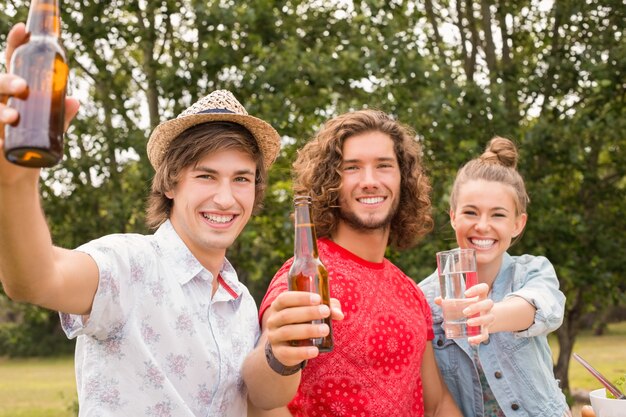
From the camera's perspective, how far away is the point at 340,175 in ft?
11.6

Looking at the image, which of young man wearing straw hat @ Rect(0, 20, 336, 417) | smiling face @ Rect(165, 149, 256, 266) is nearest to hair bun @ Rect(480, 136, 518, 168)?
young man wearing straw hat @ Rect(0, 20, 336, 417)

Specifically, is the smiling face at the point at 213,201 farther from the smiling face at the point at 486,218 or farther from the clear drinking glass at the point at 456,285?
the smiling face at the point at 486,218

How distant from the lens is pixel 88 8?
26.8 ft

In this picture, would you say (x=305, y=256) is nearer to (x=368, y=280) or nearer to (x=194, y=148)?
(x=194, y=148)

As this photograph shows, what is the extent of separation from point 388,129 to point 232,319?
1355 millimetres

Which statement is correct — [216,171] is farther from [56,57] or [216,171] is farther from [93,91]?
[93,91]

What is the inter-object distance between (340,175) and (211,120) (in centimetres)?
82

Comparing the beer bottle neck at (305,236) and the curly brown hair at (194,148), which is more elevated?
the curly brown hair at (194,148)

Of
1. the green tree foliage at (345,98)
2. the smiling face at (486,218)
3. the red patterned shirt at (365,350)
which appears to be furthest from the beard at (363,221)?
the green tree foliage at (345,98)

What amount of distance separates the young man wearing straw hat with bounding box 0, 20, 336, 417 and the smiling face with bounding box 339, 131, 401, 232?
469mm

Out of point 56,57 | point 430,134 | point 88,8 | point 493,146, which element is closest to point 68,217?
point 88,8

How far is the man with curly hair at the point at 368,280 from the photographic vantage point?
3.18m

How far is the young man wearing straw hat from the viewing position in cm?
205

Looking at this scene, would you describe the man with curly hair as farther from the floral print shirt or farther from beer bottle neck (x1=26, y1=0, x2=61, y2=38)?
beer bottle neck (x1=26, y1=0, x2=61, y2=38)
